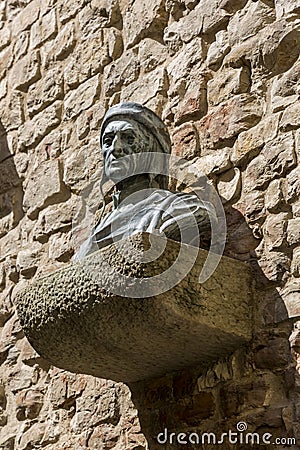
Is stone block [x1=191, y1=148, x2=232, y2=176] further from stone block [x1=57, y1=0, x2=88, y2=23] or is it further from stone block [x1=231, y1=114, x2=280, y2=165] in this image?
stone block [x1=57, y1=0, x2=88, y2=23]

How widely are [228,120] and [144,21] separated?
2.67 ft

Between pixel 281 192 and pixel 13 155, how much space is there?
191 cm

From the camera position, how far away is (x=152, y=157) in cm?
339

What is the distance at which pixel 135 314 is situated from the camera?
2.92 metres

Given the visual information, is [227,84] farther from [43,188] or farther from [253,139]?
[43,188]

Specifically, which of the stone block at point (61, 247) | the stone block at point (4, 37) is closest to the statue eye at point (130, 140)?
the stone block at point (61, 247)

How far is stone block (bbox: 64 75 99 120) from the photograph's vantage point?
14.3ft

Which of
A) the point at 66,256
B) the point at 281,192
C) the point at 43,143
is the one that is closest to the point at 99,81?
the point at 43,143

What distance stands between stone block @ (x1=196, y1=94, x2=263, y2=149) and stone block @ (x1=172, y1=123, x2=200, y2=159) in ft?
0.09

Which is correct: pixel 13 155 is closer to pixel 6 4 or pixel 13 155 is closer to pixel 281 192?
pixel 6 4

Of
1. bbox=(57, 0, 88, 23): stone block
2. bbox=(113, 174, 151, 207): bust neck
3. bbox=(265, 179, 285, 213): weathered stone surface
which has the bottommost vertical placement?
bbox=(265, 179, 285, 213): weathered stone surface

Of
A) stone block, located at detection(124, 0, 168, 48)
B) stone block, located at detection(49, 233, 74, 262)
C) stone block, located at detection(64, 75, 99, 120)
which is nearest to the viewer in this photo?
stone block, located at detection(124, 0, 168, 48)

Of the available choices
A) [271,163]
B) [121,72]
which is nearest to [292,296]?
[271,163]

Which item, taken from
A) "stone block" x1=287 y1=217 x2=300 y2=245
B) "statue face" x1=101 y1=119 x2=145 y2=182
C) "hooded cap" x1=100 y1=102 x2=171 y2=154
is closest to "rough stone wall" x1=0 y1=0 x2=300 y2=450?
"stone block" x1=287 y1=217 x2=300 y2=245
